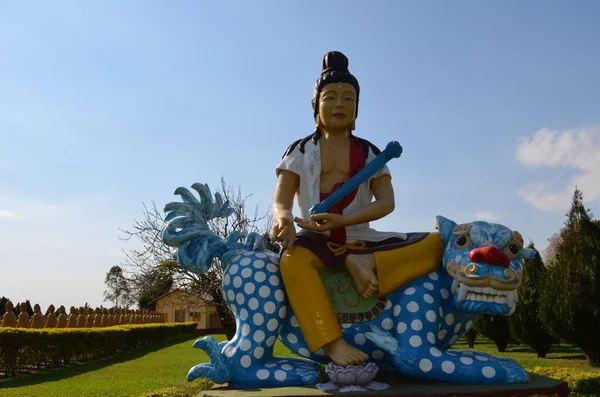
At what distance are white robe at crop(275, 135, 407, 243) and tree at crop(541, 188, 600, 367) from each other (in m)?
8.74

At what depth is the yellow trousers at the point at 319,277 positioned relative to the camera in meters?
3.55

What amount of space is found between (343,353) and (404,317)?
448mm

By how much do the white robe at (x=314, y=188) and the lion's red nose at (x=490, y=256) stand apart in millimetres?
595

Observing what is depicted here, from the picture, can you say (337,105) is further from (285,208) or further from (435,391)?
(435,391)

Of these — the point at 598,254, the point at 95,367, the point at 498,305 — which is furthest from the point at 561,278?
the point at 95,367

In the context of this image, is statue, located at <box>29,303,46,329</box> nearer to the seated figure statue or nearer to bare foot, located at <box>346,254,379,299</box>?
the seated figure statue

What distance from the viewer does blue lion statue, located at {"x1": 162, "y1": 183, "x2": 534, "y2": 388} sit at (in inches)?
137

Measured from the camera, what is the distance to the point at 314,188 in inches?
161

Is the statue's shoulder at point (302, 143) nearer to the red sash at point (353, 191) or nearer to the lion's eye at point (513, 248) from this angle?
the red sash at point (353, 191)

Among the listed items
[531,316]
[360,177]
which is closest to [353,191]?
[360,177]

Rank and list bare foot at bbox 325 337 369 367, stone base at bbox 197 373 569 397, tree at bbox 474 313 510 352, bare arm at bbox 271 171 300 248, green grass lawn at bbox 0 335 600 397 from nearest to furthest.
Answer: stone base at bbox 197 373 569 397 → bare foot at bbox 325 337 369 367 → bare arm at bbox 271 171 300 248 → green grass lawn at bbox 0 335 600 397 → tree at bbox 474 313 510 352

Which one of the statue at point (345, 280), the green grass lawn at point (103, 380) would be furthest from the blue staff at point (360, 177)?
the green grass lawn at point (103, 380)

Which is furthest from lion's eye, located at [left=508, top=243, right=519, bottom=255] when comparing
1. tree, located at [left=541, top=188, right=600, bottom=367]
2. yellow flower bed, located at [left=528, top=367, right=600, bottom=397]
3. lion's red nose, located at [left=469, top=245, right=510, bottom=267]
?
tree, located at [left=541, top=188, right=600, bottom=367]

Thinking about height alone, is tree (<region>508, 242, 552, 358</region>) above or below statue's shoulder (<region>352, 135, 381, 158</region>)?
below
